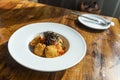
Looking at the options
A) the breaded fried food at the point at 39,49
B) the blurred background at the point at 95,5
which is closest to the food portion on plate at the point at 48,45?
the breaded fried food at the point at 39,49

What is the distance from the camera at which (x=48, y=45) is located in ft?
2.59

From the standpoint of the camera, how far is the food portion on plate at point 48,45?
2.46 feet

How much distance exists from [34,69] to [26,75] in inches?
2.3

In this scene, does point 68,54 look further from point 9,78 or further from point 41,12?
point 41,12

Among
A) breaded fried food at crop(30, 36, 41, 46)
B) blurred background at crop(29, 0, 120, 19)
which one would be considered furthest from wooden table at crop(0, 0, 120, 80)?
blurred background at crop(29, 0, 120, 19)

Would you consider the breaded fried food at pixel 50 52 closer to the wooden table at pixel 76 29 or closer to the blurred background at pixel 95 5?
the wooden table at pixel 76 29

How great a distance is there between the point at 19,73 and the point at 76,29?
45 cm

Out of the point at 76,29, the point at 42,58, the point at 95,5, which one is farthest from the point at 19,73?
the point at 95,5

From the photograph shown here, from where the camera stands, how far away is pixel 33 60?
689mm

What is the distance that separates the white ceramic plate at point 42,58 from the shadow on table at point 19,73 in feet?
0.16

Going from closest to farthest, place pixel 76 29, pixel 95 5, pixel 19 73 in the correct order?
pixel 19 73
pixel 76 29
pixel 95 5

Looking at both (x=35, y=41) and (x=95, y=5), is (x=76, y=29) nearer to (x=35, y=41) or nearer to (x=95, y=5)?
(x=35, y=41)

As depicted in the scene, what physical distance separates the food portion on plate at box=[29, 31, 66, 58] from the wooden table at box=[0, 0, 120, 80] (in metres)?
0.09

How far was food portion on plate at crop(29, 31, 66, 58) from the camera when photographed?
2.46ft
